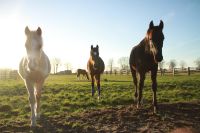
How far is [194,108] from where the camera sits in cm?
858

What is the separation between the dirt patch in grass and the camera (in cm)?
687

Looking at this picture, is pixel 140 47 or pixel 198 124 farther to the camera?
Answer: pixel 140 47

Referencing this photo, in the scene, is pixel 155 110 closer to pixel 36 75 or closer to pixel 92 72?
pixel 36 75

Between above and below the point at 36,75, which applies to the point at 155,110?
below

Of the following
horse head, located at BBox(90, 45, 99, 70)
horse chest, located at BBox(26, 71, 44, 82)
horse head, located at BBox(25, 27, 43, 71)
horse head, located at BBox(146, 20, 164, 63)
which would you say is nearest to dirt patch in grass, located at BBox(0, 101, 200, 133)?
horse chest, located at BBox(26, 71, 44, 82)

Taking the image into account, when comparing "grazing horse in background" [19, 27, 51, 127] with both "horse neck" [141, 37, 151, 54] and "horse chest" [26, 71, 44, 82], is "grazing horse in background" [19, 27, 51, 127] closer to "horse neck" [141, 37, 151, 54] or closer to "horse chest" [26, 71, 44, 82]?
"horse chest" [26, 71, 44, 82]

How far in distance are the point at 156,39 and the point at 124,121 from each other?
8.22ft

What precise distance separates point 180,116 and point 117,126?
6.46ft

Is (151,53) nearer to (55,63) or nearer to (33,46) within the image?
(33,46)

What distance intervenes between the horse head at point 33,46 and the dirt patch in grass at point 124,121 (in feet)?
6.24

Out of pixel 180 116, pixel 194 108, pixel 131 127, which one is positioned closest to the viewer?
pixel 131 127

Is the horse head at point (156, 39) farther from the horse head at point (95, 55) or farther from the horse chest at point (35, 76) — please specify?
the horse head at point (95, 55)

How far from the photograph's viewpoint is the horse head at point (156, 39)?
695 centimetres

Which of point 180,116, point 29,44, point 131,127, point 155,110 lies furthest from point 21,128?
point 180,116
